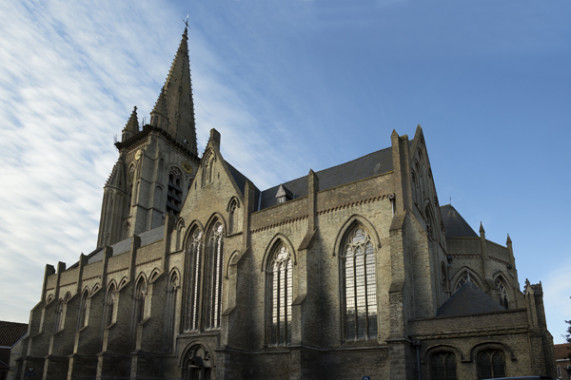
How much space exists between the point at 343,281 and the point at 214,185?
11967 millimetres

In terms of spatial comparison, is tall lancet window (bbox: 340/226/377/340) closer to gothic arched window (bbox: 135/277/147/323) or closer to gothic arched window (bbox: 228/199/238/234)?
gothic arched window (bbox: 228/199/238/234)

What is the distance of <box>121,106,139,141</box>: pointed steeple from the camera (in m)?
59.6

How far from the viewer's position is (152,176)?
52.1 metres

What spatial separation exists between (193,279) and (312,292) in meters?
10.4

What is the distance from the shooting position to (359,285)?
22.5 meters

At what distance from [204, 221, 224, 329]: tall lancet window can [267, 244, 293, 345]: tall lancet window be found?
4125 millimetres

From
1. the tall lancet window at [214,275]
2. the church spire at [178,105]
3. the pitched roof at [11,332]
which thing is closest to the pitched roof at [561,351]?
the tall lancet window at [214,275]

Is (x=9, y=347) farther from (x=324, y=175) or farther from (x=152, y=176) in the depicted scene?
(x=324, y=175)

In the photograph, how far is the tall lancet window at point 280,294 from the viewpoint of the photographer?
2434 centimetres

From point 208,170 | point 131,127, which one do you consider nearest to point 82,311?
point 208,170

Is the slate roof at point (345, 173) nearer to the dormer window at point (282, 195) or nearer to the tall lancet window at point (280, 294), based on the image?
the dormer window at point (282, 195)

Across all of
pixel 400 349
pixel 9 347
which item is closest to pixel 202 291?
pixel 400 349

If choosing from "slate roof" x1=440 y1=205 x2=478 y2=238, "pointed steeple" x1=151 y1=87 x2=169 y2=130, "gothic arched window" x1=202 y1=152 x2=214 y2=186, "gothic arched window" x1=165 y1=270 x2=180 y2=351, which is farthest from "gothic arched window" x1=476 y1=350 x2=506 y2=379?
"pointed steeple" x1=151 y1=87 x2=169 y2=130

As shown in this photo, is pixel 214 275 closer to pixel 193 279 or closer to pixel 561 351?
pixel 193 279
